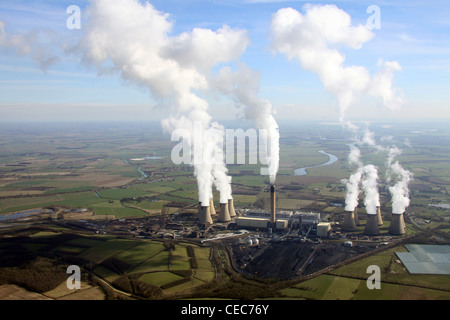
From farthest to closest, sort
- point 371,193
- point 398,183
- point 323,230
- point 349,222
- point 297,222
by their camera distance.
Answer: point 297,222, point 398,183, point 371,193, point 349,222, point 323,230

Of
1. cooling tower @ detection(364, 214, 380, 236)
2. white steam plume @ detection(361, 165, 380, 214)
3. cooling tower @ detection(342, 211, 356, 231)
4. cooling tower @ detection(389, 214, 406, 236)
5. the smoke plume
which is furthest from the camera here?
cooling tower @ detection(342, 211, 356, 231)

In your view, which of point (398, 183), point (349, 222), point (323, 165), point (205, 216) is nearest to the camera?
point (349, 222)

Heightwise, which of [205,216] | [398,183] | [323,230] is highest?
[398,183]

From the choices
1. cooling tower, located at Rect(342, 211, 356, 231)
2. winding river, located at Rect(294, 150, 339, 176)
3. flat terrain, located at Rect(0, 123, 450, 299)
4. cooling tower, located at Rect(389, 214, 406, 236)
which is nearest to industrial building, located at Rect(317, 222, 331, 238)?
cooling tower, located at Rect(342, 211, 356, 231)

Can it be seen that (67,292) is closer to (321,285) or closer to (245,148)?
(321,285)

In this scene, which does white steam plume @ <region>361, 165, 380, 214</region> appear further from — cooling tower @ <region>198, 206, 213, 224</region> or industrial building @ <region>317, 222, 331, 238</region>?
cooling tower @ <region>198, 206, 213, 224</region>

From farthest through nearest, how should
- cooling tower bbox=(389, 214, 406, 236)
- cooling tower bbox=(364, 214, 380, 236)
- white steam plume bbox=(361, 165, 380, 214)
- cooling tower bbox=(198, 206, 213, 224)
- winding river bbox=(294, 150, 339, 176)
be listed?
winding river bbox=(294, 150, 339, 176) < cooling tower bbox=(198, 206, 213, 224) < white steam plume bbox=(361, 165, 380, 214) < cooling tower bbox=(364, 214, 380, 236) < cooling tower bbox=(389, 214, 406, 236)

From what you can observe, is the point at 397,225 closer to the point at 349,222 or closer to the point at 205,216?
the point at 349,222

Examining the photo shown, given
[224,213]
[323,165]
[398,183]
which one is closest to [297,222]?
[224,213]

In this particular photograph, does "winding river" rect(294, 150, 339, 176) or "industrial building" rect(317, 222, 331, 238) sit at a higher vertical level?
"winding river" rect(294, 150, 339, 176)
